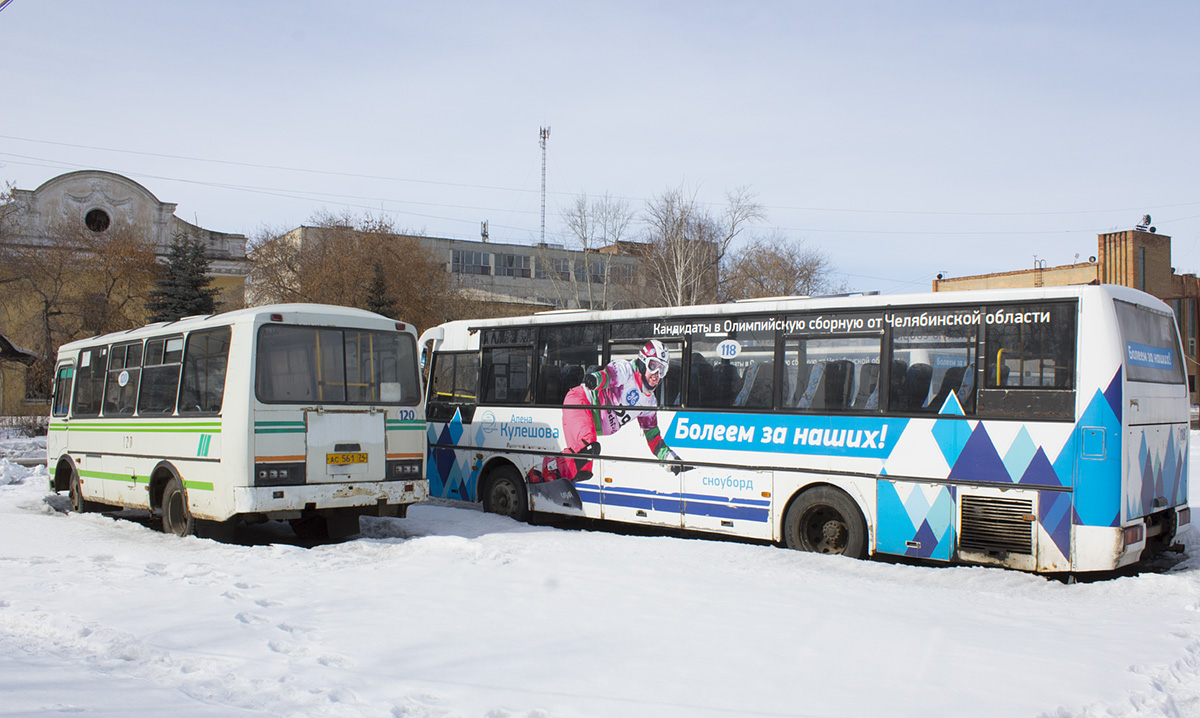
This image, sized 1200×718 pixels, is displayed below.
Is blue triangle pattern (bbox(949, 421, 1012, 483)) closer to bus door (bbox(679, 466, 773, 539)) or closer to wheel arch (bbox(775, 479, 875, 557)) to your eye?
wheel arch (bbox(775, 479, 875, 557))

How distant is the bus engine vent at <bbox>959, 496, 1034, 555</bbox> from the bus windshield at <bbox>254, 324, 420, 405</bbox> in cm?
669

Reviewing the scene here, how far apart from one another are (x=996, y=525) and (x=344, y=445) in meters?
7.30

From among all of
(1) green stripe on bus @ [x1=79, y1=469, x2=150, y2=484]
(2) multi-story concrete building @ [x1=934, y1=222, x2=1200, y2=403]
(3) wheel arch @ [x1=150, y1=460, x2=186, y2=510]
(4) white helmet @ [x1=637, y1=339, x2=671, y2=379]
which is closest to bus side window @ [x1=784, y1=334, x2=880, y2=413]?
(4) white helmet @ [x1=637, y1=339, x2=671, y2=379]

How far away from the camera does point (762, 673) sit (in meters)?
5.70

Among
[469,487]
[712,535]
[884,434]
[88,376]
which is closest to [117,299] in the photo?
[88,376]

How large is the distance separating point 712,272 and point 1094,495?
3838cm

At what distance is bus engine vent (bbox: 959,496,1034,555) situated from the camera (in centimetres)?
902

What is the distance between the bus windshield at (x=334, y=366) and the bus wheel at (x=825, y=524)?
16.3ft

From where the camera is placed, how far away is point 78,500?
14375 mm

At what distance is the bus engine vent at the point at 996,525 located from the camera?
9023mm

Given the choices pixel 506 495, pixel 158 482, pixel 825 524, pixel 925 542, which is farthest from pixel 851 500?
pixel 158 482

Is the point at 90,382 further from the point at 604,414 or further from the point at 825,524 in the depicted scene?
the point at 825,524

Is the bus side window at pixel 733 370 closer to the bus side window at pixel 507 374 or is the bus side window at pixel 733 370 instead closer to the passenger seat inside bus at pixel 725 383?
the passenger seat inside bus at pixel 725 383

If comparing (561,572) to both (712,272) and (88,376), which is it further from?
(712,272)
